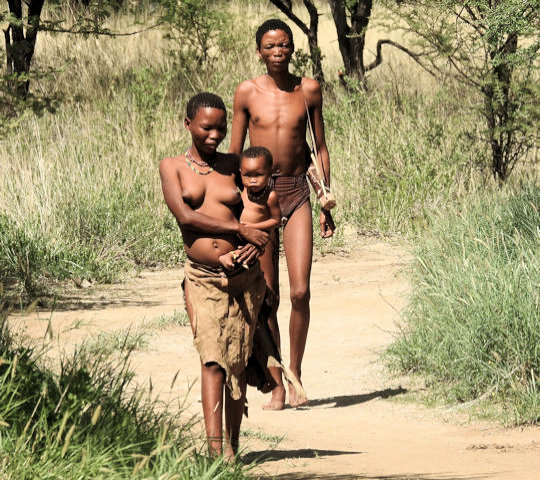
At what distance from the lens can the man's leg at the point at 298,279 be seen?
5.96m

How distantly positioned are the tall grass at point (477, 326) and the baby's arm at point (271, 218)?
1.61m

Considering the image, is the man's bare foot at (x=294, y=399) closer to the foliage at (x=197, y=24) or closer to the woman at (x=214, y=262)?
the woman at (x=214, y=262)

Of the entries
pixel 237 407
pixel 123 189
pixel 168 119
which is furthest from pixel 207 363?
pixel 168 119

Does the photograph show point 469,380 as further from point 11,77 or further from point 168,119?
point 168,119

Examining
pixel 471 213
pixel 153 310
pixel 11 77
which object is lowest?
pixel 153 310

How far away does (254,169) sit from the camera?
4.39 m

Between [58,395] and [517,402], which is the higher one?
[58,395]

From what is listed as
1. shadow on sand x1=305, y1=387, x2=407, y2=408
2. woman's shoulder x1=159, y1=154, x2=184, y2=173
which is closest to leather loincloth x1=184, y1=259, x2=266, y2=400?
woman's shoulder x1=159, y1=154, x2=184, y2=173

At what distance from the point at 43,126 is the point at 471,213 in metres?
5.70

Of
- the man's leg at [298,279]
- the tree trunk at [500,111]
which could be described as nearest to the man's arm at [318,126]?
the man's leg at [298,279]

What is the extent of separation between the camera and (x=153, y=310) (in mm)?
8125

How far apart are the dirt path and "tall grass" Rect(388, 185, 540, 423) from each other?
0.19 meters

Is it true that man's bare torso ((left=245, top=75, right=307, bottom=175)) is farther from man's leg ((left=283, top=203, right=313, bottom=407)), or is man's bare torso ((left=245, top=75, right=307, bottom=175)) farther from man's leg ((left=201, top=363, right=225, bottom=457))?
man's leg ((left=201, top=363, right=225, bottom=457))

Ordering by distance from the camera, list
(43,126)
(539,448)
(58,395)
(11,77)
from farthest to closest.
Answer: (43,126), (11,77), (539,448), (58,395)
